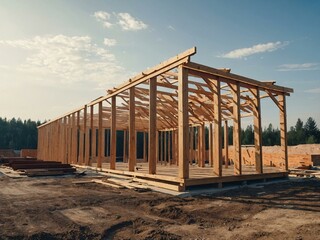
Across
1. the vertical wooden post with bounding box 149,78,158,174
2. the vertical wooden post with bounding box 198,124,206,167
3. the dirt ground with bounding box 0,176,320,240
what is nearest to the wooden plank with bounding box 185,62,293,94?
the vertical wooden post with bounding box 149,78,158,174

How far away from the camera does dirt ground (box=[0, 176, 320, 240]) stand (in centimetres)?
437

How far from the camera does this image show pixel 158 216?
550 cm

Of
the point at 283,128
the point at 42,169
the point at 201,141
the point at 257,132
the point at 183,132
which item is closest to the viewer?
the point at 183,132

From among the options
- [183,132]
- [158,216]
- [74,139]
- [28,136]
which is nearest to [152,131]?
[183,132]

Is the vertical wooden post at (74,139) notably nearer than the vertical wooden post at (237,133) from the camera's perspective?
No

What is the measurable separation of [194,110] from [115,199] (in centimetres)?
1129

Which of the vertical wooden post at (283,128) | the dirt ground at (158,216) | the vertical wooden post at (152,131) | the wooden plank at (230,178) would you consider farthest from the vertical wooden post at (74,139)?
the vertical wooden post at (283,128)

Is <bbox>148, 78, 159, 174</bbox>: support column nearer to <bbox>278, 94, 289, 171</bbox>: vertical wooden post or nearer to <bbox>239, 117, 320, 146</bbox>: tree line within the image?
<bbox>278, 94, 289, 171</bbox>: vertical wooden post

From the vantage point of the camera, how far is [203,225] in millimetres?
4867

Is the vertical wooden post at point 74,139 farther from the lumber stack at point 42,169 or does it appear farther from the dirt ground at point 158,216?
the dirt ground at point 158,216

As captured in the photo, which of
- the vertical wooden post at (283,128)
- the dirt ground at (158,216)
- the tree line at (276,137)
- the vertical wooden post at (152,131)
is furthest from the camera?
the tree line at (276,137)

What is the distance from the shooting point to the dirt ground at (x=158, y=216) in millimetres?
4367

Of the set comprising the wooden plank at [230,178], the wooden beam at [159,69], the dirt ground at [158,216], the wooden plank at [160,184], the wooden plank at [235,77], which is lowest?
the dirt ground at [158,216]

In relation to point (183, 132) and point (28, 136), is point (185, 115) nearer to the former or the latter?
point (183, 132)
